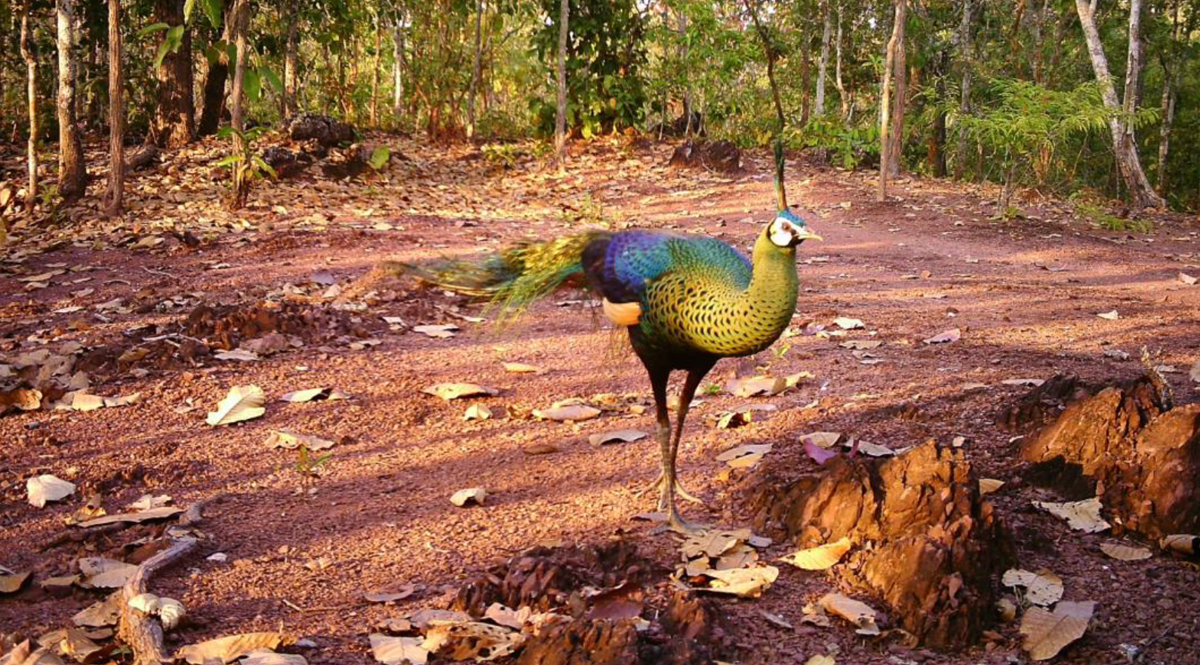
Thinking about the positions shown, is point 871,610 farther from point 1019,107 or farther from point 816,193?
point 816,193

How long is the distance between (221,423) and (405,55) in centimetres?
1188

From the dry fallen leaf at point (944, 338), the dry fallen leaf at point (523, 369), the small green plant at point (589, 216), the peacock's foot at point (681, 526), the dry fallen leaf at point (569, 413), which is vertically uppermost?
the small green plant at point (589, 216)

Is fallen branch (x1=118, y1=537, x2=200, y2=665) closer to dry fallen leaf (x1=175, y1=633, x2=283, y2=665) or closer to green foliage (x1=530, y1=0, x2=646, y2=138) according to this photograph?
dry fallen leaf (x1=175, y1=633, x2=283, y2=665)

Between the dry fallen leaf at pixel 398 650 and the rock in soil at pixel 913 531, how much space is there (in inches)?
48.4

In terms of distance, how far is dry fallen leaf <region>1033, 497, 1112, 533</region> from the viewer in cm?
337

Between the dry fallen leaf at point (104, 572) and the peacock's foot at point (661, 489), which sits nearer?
the dry fallen leaf at point (104, 572)

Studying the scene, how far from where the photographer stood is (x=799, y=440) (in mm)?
4078

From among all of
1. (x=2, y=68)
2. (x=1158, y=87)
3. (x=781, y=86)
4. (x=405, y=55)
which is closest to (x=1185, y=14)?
(x=1158, y=87)

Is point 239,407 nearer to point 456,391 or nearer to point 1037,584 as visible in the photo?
point 456,391

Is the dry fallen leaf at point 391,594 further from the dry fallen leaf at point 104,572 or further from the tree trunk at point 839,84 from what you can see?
the tree trunk at point 839,84

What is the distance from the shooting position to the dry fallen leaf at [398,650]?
2.65 metres

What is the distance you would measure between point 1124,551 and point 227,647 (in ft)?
8.62

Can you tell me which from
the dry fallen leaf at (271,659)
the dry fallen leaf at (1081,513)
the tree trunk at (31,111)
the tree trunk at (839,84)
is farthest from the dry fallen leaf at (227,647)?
the tree trunk at (839,84)

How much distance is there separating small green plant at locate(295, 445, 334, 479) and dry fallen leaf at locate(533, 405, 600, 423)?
946 mm
